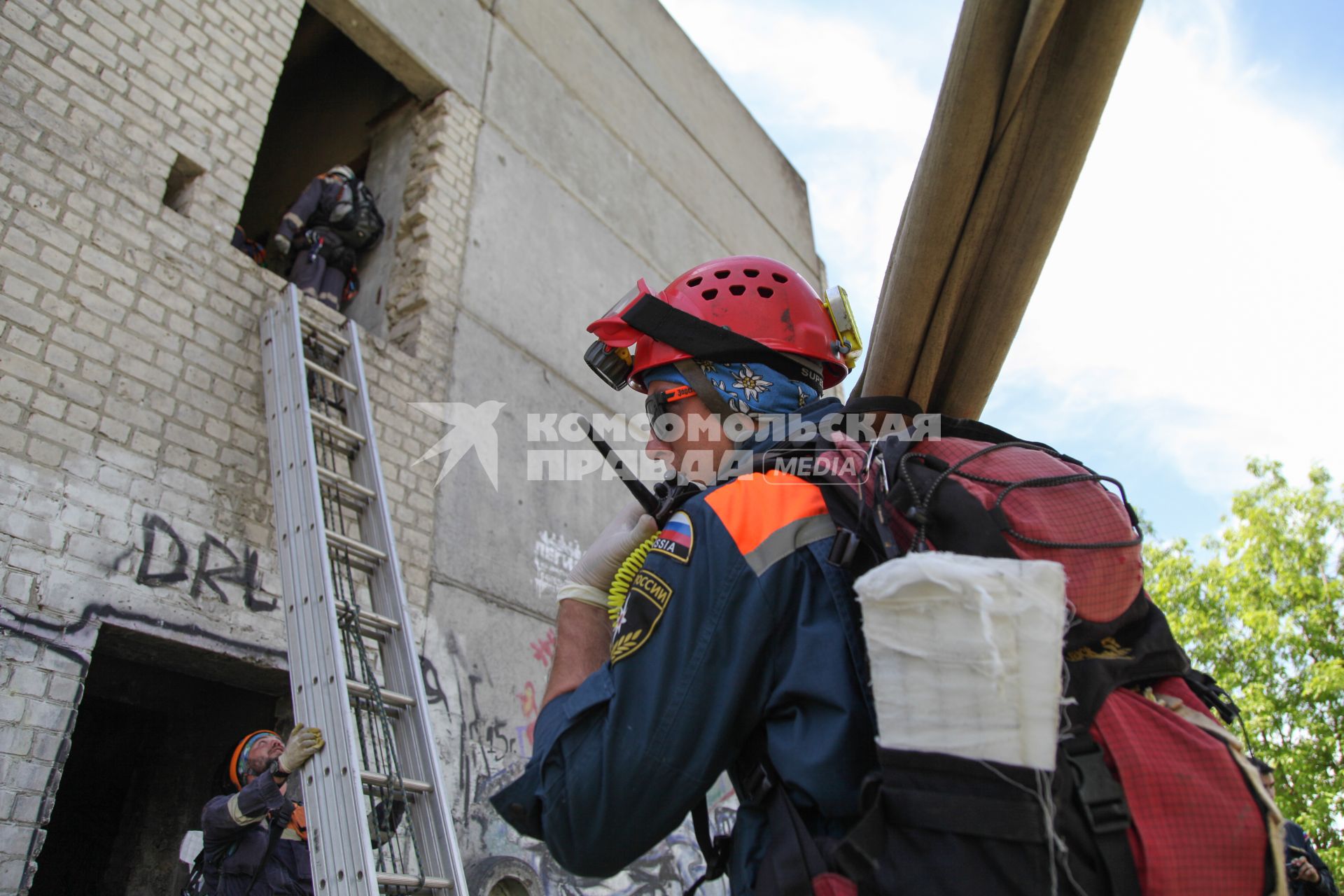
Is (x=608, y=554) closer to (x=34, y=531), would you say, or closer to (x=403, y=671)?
(x=403, y=671)

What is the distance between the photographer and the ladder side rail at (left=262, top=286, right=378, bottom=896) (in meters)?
3.17

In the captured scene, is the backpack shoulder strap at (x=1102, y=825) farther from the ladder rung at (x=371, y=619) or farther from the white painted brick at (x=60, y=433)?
the white painted brick at (x=60, y=433)

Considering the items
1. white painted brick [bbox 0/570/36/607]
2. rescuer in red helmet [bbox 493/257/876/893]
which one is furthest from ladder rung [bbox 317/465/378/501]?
rescuer in red helmet [bbox 493/257/876/893]

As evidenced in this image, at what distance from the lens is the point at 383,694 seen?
3.85 m

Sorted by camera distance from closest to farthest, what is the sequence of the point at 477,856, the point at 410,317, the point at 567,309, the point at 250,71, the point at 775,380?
1. the point at 775,380
2. the point at 477,856
3. the point at 250,71
4. the point at 410,317
5. the point at 567,309

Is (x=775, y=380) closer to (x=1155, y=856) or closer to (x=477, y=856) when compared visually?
(x=1155, y=856)

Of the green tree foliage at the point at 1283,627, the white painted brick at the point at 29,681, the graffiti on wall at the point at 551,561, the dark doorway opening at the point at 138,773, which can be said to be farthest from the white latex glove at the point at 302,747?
the green tree foliage at the point at 1283,627

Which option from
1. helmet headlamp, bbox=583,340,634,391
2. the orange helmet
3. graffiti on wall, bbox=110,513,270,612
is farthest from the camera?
the orange helmet

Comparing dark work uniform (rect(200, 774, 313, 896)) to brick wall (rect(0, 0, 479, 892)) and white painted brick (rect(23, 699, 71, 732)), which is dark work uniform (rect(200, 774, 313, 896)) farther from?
white painted brick (rect(23, 699, 71, 732))

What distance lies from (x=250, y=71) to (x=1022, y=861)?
5.92m

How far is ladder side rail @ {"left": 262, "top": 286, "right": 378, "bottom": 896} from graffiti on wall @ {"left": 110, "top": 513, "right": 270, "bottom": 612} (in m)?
0.33

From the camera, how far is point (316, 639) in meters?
3.70

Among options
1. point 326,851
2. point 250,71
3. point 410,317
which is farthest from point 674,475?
point 250,71

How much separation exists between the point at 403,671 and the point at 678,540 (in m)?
3.26
